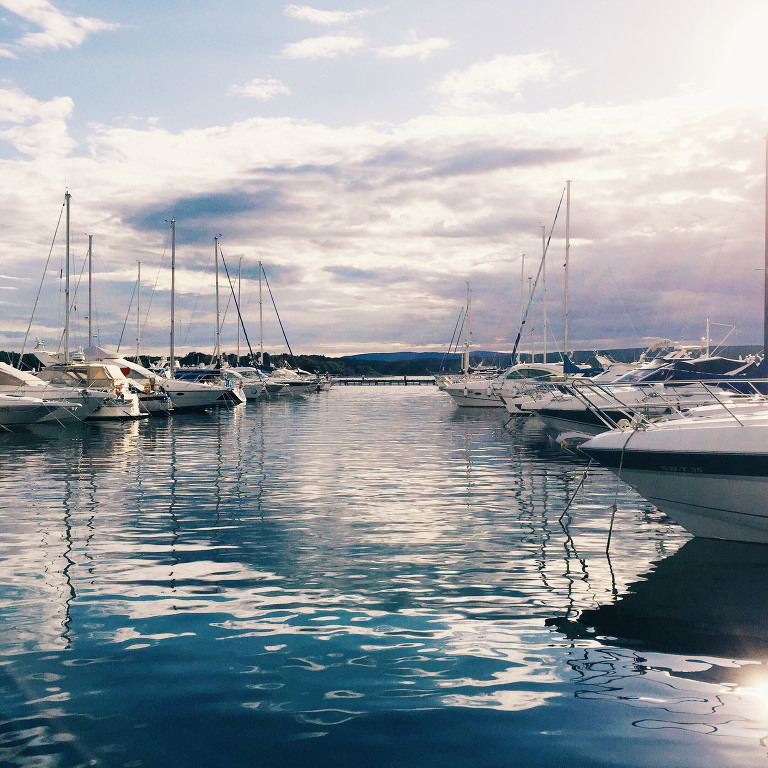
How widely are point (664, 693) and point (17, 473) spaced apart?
1672cm

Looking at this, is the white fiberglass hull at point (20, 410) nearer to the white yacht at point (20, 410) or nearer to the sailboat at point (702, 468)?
the white yacht at point (20, 410)

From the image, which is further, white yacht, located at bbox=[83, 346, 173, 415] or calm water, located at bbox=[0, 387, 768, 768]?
white yacht, located at bbox=[83, 346, 173, 415]

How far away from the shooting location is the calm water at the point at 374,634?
4633 millimetres

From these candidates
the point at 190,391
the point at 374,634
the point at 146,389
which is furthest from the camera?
the point at 190,391

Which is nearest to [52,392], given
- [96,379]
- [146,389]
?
[96,379]

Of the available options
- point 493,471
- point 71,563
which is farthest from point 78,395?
point 71,563

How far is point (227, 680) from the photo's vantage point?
5.55 metres

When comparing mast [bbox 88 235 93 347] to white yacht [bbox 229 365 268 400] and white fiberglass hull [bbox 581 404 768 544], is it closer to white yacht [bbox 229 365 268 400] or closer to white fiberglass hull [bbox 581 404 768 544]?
white yacht [bbox 229 365 268 400]

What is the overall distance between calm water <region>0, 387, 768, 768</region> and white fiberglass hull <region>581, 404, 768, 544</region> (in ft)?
1.40

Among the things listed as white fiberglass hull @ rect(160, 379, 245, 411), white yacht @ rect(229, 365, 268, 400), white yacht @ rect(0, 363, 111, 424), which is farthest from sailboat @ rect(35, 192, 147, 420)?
white yacht @ rect(229, 365, 268, 400)

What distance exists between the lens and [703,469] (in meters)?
9.25

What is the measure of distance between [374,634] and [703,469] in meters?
4.96

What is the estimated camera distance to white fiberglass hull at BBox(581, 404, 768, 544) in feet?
29.3

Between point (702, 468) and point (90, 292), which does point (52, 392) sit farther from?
point (702, 468)
